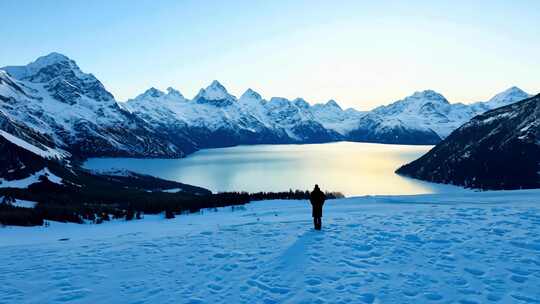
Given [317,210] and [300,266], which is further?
[317,210]

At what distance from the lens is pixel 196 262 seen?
58.4 feet

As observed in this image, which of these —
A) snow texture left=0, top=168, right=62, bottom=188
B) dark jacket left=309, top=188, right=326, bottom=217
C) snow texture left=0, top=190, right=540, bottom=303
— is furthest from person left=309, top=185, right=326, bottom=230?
snow texture left=0, top=168, right=62, bottom=188

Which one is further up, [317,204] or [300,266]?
[317,204]

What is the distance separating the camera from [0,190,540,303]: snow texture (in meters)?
13.5

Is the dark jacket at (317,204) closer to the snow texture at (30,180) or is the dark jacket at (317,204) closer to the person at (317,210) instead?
the person at (317,210)

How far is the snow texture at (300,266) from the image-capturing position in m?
13.5

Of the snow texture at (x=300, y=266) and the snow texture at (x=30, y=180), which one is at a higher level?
the snow texture at (x=30, y=180)

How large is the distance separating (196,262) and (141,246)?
202 inches

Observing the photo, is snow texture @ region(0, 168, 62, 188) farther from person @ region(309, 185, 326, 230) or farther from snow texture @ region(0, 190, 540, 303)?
person @ region(309, 185, 326, 230)

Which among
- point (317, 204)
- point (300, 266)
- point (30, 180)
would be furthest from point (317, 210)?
point (30, 180)

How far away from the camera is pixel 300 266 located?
1658cm

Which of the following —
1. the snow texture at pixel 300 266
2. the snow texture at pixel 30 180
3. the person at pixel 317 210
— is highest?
the snow texture at pixel 30 180

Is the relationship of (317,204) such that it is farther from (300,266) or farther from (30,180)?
(30,180)

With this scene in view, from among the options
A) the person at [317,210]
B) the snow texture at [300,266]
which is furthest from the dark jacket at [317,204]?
the snow texture at [300,266]
